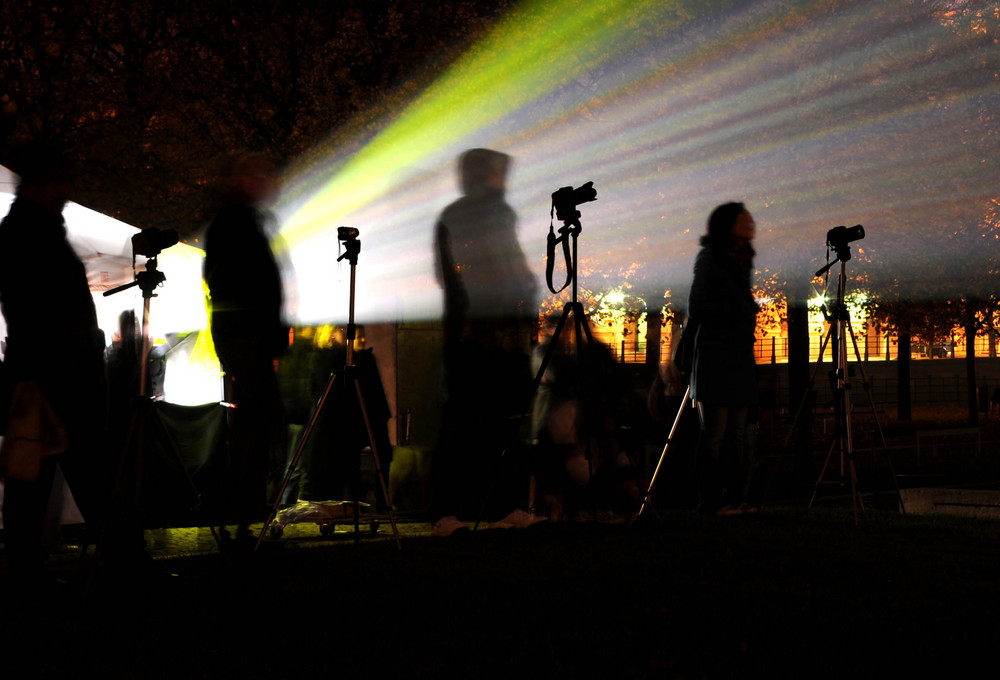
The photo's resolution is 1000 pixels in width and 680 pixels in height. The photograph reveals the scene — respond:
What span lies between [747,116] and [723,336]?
328 inches

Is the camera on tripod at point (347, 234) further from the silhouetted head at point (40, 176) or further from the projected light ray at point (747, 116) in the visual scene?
the projected light ray at point (747, 116)

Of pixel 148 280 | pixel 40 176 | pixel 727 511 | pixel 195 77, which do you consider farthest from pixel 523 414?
pixel 195 77

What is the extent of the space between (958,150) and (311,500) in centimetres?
1005

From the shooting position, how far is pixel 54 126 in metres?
11.1

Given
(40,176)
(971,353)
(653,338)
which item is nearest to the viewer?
(40,176)

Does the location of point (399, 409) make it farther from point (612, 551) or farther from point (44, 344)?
point (44, 344)

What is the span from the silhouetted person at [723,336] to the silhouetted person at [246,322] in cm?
244

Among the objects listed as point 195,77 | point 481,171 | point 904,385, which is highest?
point 195,77

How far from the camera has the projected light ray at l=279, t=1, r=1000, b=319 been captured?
12.1 metres

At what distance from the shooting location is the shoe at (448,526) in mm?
5402

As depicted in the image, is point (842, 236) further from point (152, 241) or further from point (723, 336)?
point (152, 241)

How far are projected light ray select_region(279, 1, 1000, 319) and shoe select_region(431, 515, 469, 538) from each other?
18.9 feet

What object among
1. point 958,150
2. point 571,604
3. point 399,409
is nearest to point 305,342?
point 399,409

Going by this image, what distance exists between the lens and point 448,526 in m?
5.45
